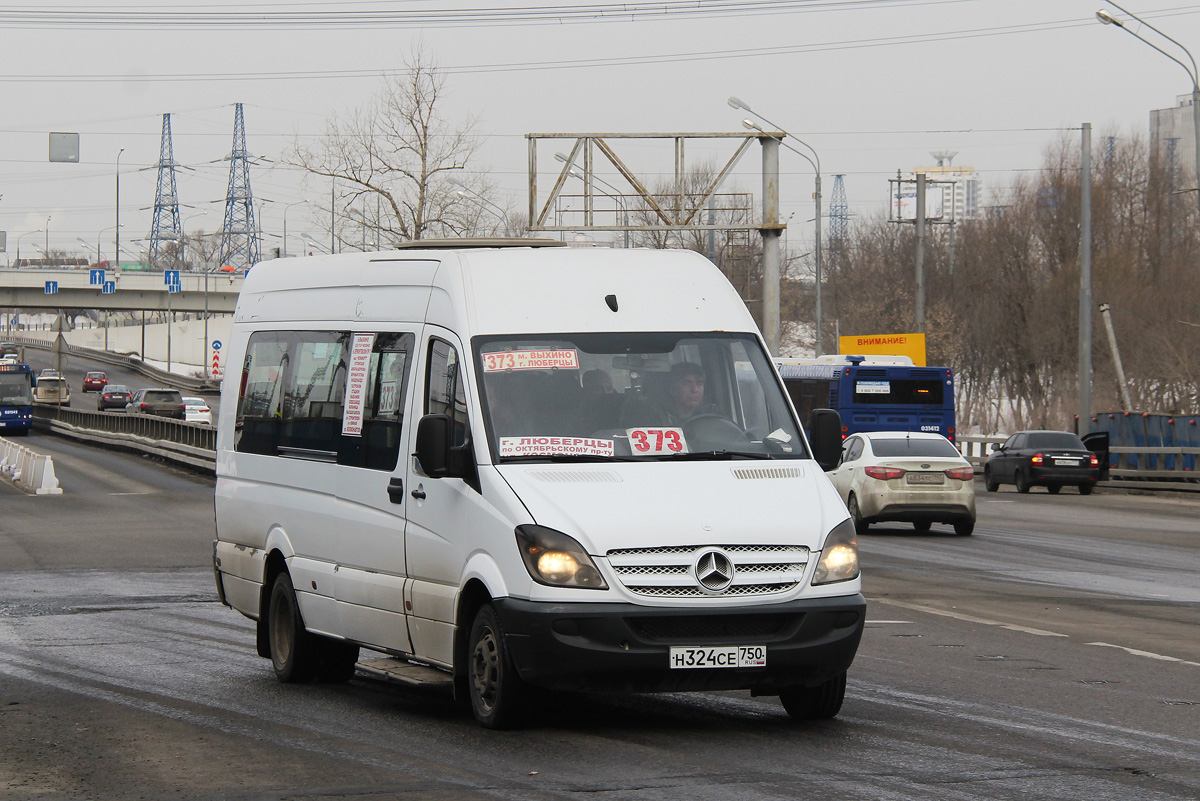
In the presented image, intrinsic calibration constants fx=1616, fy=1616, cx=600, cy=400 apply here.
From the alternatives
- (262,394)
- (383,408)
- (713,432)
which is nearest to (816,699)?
(713,432)

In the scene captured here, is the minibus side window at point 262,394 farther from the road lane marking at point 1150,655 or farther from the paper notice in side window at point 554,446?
the road lane marking at point 1150,655

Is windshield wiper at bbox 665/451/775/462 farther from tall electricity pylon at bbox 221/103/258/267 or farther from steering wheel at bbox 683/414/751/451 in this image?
tall electricity pylon at bbox 221/103/258/267

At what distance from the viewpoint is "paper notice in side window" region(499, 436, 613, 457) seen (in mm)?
7949

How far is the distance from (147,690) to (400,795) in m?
3.54

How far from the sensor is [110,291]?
313ft

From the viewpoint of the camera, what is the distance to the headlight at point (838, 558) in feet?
25.1

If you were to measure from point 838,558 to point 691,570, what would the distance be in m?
0.79

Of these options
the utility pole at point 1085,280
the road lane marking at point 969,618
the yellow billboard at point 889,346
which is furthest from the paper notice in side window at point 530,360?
the yellow billboard at point 889,346

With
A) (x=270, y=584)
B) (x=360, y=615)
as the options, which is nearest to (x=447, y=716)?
(x=360, y=615)

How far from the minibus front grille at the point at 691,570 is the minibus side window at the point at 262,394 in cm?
384

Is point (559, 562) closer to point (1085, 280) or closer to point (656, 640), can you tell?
point (656, 640)

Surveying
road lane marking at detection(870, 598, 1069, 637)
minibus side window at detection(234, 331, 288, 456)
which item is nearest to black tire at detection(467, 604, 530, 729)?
minibus side window at detection(234, 331, 288, 456)

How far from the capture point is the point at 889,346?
182 ft

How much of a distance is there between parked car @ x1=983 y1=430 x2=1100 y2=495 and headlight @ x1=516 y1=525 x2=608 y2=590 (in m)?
32.9
